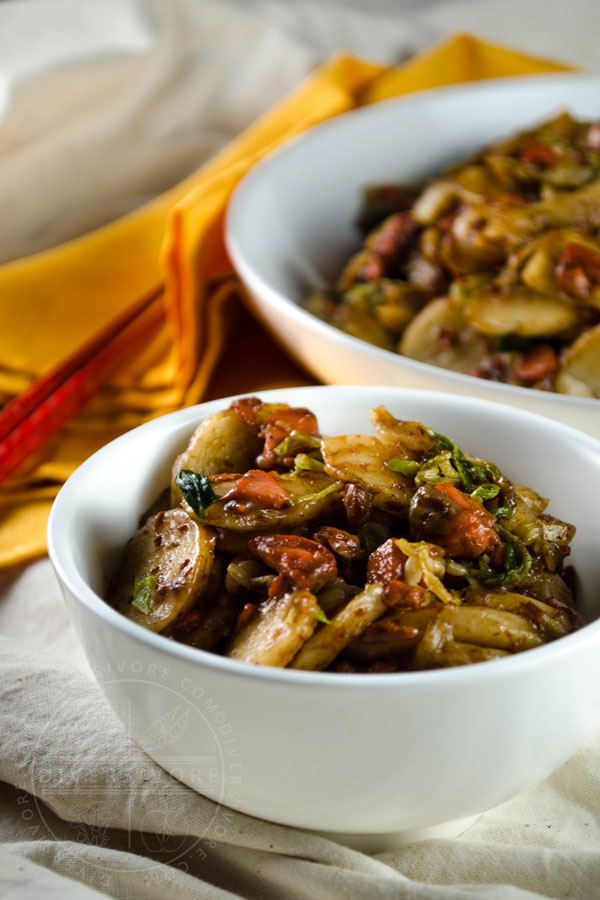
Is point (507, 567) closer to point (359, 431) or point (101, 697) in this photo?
point (359, 431)

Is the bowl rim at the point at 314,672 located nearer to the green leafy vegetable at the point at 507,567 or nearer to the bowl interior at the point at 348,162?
the green leafy vegetable at the point at 507,567

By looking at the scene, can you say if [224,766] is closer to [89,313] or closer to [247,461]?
[247,461]

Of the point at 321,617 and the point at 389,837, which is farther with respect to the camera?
the point at 389,837

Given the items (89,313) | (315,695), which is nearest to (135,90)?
(89,313)

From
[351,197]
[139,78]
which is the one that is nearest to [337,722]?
[351,197]

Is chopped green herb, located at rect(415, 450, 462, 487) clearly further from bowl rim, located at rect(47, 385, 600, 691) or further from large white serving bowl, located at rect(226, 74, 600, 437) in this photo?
large white serving bowl, located at rect(226, 74, 600, 437)

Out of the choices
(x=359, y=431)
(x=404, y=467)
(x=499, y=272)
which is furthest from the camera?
(x=499, y=272)

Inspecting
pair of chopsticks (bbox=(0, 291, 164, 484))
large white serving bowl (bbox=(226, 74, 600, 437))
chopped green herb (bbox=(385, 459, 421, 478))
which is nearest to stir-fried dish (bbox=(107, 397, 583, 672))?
chopped green herb (bbox=(385, 459, 421, 478))
